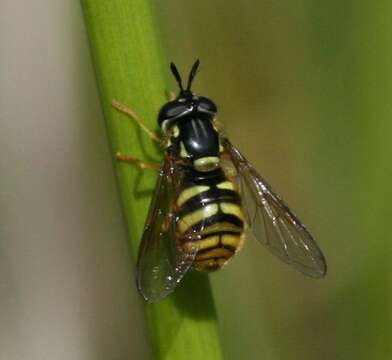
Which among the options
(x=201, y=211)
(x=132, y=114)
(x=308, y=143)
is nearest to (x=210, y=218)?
(x=201, y=211)

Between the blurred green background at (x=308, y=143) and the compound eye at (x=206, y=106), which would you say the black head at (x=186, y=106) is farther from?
the blurred green background at (x=308, y=143)

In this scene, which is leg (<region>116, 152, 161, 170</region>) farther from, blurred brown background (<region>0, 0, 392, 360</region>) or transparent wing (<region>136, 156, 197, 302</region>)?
blurred brown background (<region>0, 0, 392, 360</region>)

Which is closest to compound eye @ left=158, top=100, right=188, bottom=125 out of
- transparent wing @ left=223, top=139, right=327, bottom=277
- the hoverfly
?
the hoverfly

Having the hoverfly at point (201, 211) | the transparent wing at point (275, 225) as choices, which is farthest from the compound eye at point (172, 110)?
the transparent wing at point (275, 225)

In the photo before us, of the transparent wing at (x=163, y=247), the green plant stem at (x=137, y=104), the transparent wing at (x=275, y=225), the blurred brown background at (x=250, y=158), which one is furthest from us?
the blurred brown background at (x=250, y=158)

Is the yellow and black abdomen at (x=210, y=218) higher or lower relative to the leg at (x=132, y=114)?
lower

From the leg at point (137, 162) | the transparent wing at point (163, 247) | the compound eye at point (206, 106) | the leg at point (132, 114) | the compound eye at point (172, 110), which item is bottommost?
the transparent wing at point (163, 247)

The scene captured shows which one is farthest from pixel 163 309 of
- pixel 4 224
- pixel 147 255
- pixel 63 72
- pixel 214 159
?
pixel 63 72
